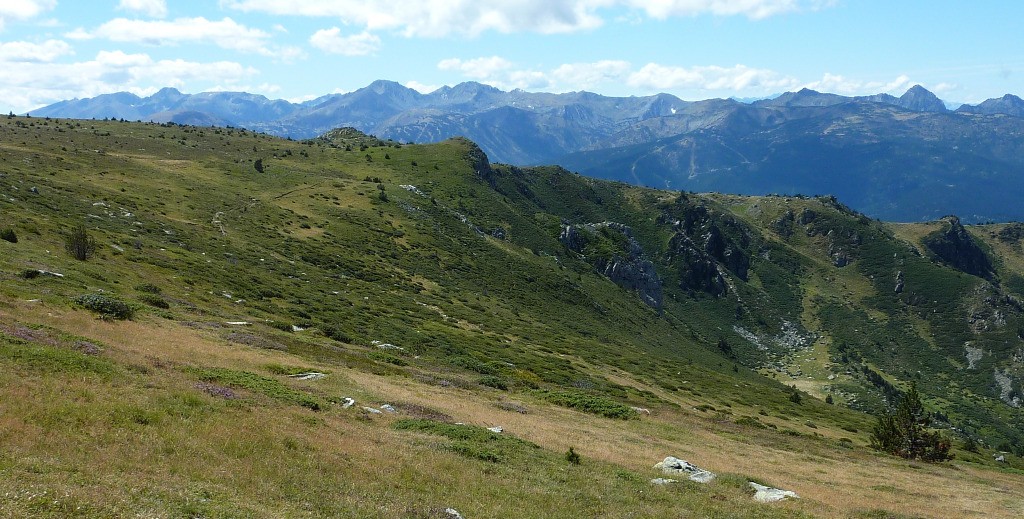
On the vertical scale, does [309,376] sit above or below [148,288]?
below

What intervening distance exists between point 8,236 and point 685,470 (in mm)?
51901

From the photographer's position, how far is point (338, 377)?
30.7 meters

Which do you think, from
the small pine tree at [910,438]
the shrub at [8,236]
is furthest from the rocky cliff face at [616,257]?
the shrub at [8,236]

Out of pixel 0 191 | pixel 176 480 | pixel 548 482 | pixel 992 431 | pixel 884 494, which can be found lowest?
pixel 992 431

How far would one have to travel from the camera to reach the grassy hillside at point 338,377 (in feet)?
49.5

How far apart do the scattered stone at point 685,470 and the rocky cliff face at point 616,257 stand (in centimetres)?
12728

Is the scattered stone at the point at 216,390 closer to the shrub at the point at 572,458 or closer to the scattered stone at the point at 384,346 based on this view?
the shrub at the point at 572,458

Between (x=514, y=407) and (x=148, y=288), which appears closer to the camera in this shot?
(x=514, y=407)

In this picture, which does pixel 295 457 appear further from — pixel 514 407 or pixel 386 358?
pixel 386 358

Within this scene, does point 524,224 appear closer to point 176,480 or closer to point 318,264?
point 318,264

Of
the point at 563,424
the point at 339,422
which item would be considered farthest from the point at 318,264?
the point at 339,422

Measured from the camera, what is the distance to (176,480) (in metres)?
→ 13.1

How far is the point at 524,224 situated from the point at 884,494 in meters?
125

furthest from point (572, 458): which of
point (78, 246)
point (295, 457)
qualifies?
point (78, 246)
